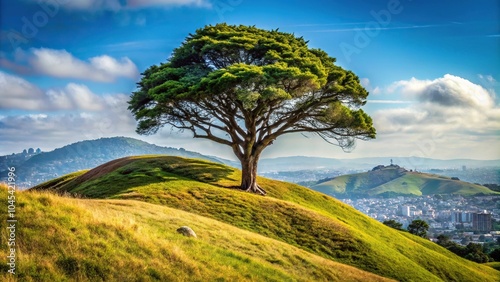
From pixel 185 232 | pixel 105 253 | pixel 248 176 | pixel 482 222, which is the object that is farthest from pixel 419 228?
pixel 482 222

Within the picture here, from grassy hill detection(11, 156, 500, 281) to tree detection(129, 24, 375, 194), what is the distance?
17.3 ft

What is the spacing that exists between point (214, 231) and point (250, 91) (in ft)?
47.9

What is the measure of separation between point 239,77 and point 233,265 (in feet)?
63.6

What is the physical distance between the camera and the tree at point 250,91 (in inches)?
1284

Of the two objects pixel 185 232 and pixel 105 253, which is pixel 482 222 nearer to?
pixel 185 232

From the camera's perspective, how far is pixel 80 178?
44.4m

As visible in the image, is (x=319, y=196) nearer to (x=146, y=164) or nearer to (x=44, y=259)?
(x=146, y=164)

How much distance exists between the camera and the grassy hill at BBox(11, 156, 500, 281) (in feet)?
41.2

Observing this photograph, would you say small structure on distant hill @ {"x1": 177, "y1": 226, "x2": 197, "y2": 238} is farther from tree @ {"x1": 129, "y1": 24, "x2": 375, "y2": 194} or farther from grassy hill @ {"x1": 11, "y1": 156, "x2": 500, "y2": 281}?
tree @ {"x1": 129, "y1": 24, "x2": 375, "y2": 194}

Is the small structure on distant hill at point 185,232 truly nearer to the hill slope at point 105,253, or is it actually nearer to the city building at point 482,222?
the hill slope at point 105,253

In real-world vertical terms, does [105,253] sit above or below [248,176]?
below

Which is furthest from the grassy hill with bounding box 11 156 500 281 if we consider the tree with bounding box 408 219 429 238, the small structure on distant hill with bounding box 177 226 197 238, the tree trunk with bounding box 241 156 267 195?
the tree with bounding box 408 219 429 238

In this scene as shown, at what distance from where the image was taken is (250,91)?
32000 mm

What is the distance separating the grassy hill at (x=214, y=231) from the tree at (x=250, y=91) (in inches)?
208
